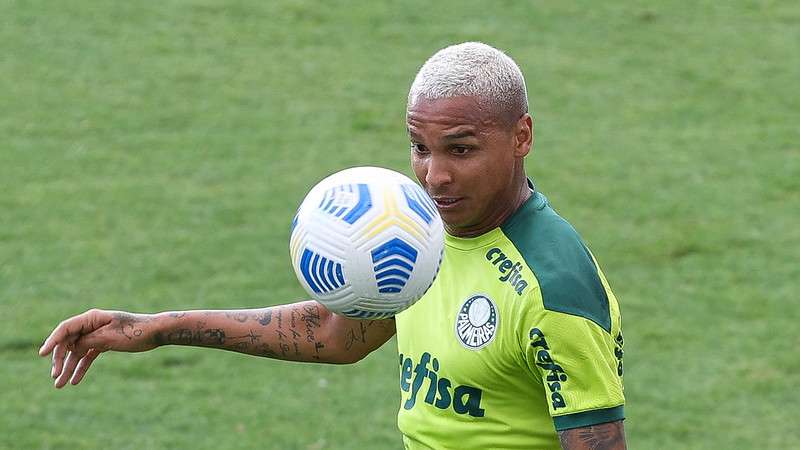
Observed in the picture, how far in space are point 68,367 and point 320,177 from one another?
7.77 m

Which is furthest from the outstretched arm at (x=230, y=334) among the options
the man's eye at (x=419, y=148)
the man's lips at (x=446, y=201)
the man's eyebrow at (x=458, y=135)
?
the man's eyebrow at (x=458, y=135)

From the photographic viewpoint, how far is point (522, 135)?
4.29 metres

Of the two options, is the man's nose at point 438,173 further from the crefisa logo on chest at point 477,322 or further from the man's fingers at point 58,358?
the man's fingers at point 58,358

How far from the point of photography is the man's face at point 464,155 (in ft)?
13.5

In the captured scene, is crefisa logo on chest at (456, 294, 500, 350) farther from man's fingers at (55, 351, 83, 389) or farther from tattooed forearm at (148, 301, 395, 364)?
man's fingers at (55, 351, 83, 389)

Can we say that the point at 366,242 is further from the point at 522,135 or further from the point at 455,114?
the point at 522,135

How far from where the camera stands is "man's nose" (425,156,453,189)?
163 inches

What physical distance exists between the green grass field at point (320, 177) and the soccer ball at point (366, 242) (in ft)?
15.2

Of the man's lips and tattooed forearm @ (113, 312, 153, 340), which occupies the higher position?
the man's lips

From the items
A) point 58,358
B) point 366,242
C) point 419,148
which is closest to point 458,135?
point 419,148

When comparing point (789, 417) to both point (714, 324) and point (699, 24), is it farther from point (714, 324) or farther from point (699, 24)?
point (699, 24)

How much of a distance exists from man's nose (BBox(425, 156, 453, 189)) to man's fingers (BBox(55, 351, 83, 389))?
137 cm

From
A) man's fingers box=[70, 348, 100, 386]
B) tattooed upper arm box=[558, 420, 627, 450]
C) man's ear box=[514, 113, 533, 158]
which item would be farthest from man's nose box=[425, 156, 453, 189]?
man's fingers box=[70, 348, 100, 386]

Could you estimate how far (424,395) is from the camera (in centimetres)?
443
